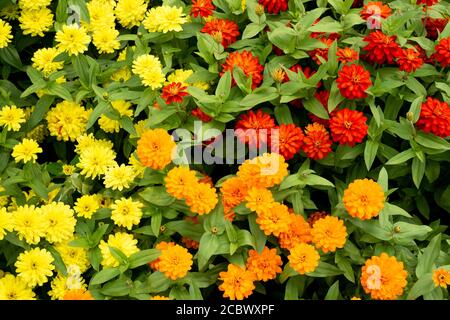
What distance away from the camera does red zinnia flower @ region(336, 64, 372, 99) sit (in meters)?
2.07

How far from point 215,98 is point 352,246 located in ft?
2.04

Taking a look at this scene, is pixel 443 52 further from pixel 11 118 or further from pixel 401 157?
pixel 11 118

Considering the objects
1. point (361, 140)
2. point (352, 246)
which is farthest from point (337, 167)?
point (352, 246)

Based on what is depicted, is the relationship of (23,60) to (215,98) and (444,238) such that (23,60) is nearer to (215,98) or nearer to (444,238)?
(215,98)

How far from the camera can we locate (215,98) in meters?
2.14

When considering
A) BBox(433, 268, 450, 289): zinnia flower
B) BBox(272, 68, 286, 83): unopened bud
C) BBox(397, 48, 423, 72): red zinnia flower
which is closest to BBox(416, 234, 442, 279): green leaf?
BBox(433, 268, 450, 289): zinnia flower

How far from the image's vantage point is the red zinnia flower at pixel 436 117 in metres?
2.06

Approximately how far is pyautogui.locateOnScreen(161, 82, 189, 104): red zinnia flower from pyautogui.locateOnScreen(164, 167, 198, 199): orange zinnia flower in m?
0.28

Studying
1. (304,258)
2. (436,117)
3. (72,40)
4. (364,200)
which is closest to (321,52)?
(436,117)

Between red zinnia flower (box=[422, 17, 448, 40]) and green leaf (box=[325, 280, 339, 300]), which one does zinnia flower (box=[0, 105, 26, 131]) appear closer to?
green leaf (box=[325, 280, 339, 300])

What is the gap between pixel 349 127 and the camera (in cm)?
205

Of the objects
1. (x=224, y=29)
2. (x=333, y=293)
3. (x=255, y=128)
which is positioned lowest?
(x=333, y=293)

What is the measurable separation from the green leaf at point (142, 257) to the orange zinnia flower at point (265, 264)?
27 centimetres

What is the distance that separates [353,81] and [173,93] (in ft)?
1.84
